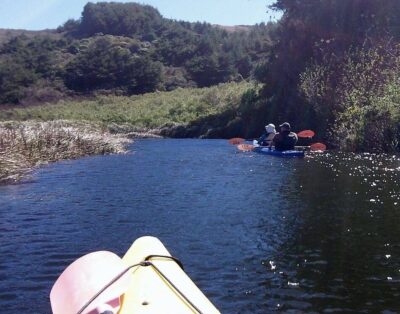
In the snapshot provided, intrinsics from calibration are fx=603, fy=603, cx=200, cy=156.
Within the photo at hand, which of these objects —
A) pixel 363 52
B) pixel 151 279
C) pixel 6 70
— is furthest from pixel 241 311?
pixel 6 70

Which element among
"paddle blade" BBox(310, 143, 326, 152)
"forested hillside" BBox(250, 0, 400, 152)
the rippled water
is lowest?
the rippled water

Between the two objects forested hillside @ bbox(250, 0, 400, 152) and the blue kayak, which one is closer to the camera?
the blue kayak

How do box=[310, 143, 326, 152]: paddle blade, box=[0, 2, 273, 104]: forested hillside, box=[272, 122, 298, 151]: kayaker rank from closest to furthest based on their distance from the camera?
box=[272, 122, 298, 151]: kayaker
box=[310, 143, 326, 152]: paddle blade
box=[0, 2, 273, 104]: forested hillside

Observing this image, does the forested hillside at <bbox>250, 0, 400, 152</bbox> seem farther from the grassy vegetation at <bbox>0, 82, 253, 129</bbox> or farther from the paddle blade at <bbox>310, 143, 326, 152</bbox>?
the grassy vegetation at <bbox>0, 82, 253, 129</bbox>

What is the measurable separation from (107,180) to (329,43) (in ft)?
70.2

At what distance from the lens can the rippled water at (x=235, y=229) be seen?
748 cm

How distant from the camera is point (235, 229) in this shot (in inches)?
425

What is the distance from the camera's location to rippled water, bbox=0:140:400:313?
7.48 metres

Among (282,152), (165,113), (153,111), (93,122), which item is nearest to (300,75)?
(282,152)

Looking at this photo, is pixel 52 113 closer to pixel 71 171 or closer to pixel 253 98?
pixel 253 98

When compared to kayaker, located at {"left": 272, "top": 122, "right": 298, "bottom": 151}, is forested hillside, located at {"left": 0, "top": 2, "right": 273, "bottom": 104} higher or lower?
higher

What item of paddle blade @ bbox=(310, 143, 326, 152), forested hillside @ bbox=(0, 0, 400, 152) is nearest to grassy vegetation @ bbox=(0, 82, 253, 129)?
forested hillside @ bbox=(0, 0, 400, 152)

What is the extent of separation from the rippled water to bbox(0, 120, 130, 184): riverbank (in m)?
0.67

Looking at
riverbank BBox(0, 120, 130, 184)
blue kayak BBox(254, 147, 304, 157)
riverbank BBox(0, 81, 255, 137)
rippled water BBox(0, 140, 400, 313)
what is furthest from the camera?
riverbank BBox(0, 81, 255, 137)
